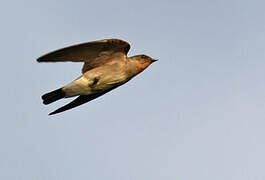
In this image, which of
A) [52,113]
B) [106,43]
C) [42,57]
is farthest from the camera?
[52,113]

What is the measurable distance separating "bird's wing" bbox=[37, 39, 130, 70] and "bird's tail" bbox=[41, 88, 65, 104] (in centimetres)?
74

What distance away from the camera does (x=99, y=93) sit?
14.4m

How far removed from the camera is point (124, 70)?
1403cm

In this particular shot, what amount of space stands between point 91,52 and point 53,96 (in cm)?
132

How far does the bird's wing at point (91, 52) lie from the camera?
13.2 m

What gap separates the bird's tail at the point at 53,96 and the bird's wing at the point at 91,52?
74 centimetres

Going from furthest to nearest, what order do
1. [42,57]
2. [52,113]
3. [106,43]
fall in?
[52,113]
[106,43]
[42,57]

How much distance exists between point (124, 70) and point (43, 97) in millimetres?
1808

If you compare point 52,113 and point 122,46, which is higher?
point 122,46

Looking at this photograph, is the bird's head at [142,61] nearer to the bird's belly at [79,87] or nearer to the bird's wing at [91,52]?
the bird's wing at [91,52]

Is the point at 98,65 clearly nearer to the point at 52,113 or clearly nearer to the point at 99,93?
the point at 99,93

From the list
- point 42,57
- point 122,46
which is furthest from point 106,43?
point 42,57

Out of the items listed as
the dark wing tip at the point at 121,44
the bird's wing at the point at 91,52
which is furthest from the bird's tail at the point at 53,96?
the dark wing tip at the point at 121,44

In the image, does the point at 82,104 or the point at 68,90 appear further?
the point at 82,104
